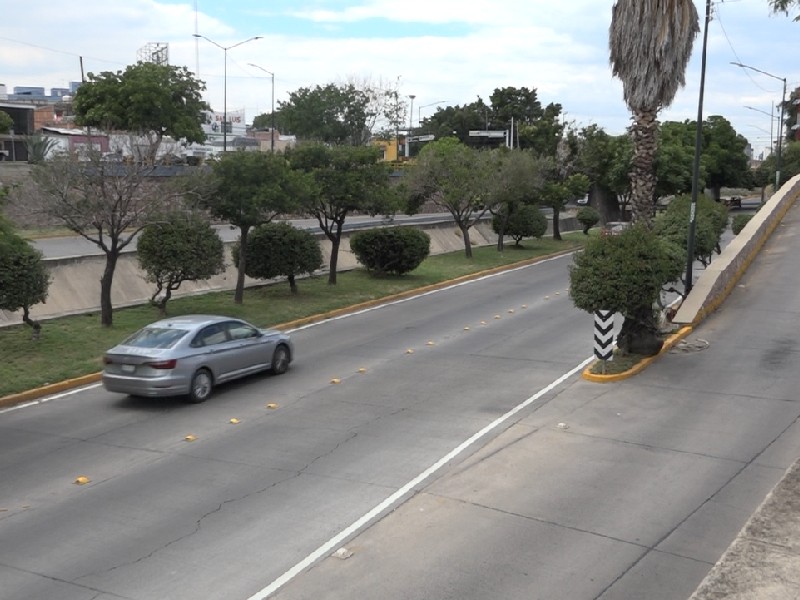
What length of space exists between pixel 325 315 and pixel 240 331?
8302 mm

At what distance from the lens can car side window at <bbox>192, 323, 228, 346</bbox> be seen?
15.2 metres

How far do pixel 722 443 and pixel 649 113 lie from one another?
395 inches

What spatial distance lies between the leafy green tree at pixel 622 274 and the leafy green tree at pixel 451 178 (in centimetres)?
2044

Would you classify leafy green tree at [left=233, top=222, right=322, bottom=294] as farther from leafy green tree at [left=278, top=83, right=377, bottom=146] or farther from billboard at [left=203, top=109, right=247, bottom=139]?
billboard at [left=203, top=109, right=247, bottom=139]

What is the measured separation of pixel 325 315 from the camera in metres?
24.5

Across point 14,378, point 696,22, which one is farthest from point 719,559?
point 696,22

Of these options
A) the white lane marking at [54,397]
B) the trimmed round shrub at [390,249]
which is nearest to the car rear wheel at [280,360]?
the white lane marking at [54,397]

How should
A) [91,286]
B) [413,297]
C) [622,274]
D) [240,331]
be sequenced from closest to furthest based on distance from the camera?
[240,331]
[622,274]
[91,286]
[413,297]

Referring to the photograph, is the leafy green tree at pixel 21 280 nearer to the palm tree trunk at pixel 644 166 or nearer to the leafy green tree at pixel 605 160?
the palm tree trunk at pixel 644 166

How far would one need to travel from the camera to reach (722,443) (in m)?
12.2

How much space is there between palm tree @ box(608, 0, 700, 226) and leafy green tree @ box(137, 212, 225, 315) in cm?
1105

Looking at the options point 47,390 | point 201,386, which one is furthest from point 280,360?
point 47,390

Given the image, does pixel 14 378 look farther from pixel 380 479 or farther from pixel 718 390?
pixel 718 390

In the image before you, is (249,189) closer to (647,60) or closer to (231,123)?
(647,60)
